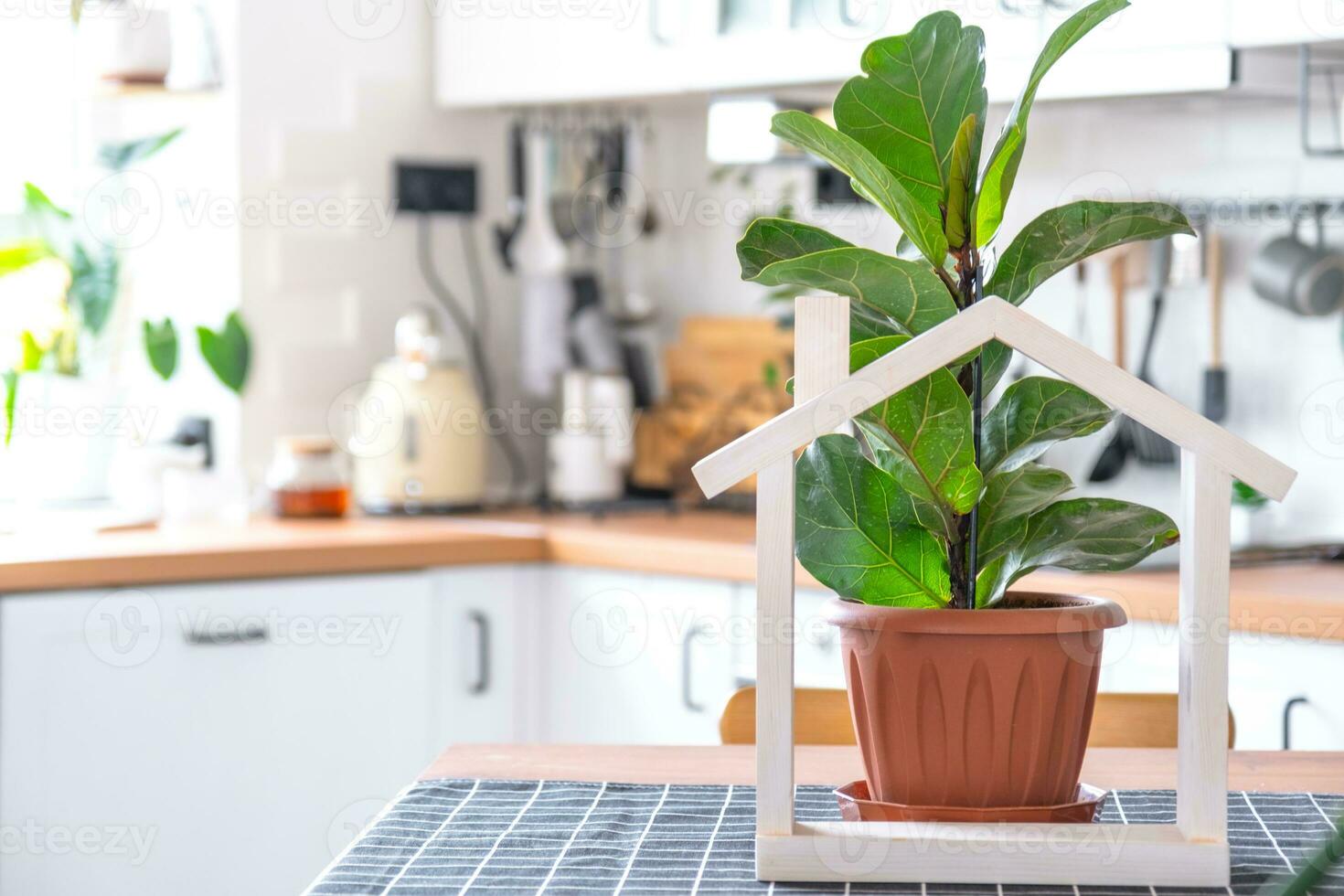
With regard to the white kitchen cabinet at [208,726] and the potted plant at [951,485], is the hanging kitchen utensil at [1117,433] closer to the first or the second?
the white kitchen cabinet at [208,726]

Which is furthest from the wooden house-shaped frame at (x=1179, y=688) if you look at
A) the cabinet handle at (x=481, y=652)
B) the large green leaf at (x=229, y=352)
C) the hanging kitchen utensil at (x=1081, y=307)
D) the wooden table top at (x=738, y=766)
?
the large green leaf at (x=229, y=352)

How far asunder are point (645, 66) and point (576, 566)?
81 centimetres

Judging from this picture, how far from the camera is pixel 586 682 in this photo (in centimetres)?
249

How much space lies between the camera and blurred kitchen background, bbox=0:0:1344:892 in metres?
2.17

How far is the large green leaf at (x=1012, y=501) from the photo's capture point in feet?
3.06

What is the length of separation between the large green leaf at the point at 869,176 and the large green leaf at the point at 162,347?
1953 millimetres

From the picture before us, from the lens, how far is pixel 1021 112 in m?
0.94

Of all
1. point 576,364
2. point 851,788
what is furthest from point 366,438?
point 851,788

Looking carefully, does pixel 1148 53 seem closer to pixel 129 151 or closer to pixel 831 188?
pixel 831 188

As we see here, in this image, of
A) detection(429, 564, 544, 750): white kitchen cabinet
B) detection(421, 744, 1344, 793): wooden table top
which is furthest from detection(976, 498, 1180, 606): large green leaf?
detection(429, 564, 544, 750): white kitchen cabinet

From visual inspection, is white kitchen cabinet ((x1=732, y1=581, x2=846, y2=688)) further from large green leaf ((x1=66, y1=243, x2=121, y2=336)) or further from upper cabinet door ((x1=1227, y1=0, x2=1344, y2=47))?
large green leaf ((x1=66, y1=243, x2=121, y2=336))

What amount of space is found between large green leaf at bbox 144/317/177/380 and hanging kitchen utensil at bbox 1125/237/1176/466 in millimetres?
1553

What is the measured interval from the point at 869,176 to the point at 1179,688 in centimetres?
34

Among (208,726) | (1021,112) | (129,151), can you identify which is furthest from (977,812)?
(129,151)
